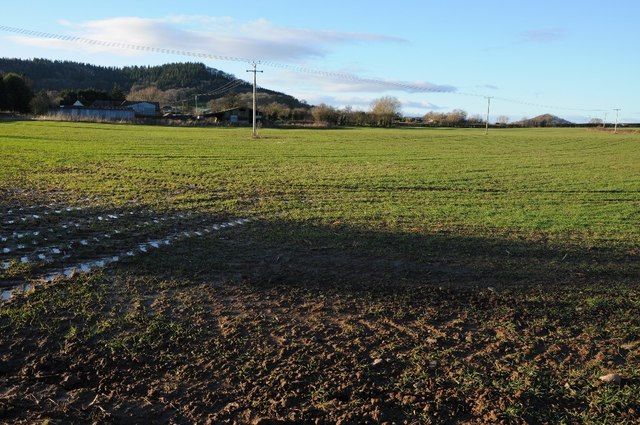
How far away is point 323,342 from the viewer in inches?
209

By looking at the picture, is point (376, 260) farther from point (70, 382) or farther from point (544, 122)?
point (544, 122)

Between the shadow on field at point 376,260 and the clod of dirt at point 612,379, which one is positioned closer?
the clod of dirt at point 612,379

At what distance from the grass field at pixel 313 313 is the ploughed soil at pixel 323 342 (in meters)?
0.02

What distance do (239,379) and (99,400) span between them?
114 centimetres

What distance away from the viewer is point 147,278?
7.17 metres

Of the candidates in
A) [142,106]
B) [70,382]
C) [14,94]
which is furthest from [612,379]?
[142,106]

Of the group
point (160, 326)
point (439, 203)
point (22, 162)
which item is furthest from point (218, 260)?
point (22, 162)

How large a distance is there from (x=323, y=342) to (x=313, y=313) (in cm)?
85

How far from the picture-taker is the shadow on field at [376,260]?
7.58 m

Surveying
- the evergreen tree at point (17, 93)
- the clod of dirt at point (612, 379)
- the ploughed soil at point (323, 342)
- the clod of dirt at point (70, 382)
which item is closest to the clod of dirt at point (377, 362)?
the ploughed soil at point (323, 342)

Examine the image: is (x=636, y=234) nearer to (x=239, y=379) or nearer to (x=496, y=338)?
(x=496, y=338)

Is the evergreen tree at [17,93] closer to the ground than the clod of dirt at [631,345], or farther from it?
farther from it

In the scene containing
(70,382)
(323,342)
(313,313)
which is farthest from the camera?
(313,313)

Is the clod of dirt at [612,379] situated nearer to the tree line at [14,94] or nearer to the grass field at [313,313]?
the grass field at [313,313]
